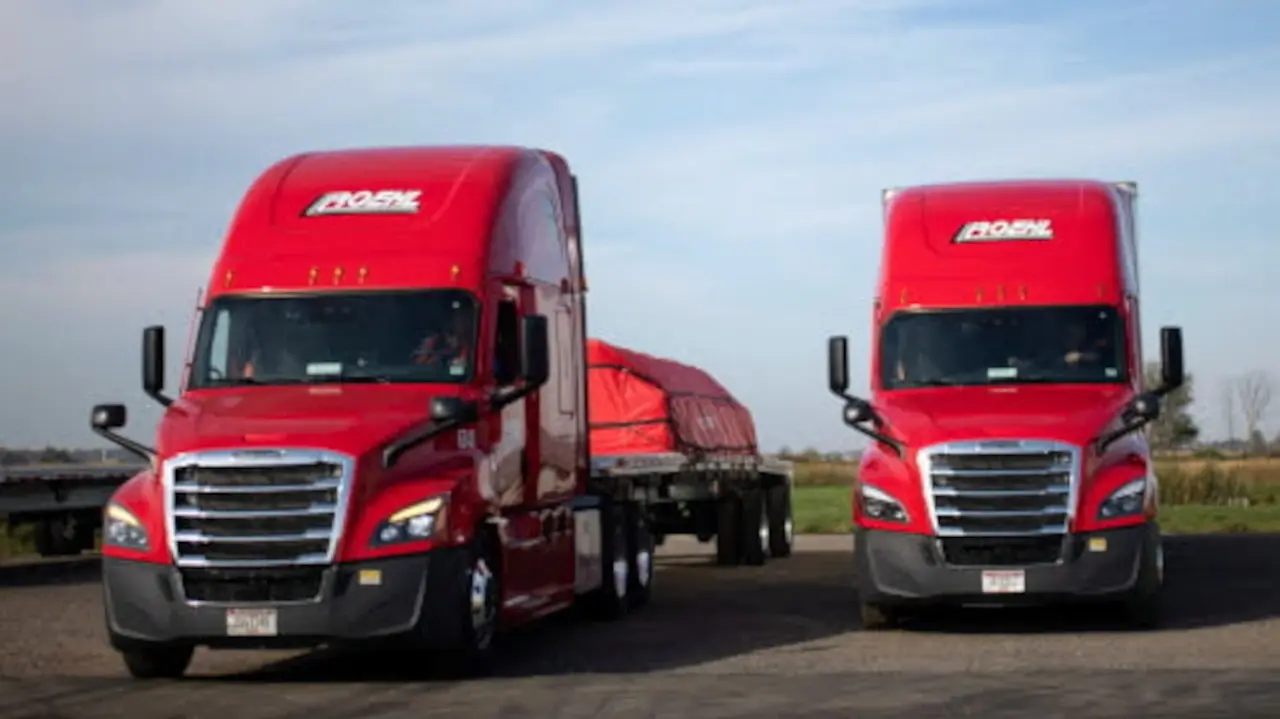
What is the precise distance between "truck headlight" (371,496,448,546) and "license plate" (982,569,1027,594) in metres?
5.21

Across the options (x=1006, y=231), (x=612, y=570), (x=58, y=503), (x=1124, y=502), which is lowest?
(x=612, y=570)

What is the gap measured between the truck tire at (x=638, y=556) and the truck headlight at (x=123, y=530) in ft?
23.0

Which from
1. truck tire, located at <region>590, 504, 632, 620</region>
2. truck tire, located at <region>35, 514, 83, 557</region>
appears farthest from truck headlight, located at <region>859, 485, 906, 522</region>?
truck tire, located at <region>35, 514, 83, 557</region>

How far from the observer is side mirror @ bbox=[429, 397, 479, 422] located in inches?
586

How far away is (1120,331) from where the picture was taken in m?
19.0

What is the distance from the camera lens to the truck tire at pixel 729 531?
1138 inches

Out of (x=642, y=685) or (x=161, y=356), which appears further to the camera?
(x=161, y=356)

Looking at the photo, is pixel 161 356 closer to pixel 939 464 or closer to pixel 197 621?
pixel 197 621

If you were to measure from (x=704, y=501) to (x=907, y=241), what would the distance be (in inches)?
320

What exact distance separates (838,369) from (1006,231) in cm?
207

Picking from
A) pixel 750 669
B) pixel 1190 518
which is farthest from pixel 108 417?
pixel 1190 518

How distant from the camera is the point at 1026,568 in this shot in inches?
690

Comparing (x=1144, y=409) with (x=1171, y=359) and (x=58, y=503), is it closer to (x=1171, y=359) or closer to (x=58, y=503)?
(x=1171, y=359)

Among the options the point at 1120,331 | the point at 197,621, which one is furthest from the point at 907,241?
the point at 197,621
